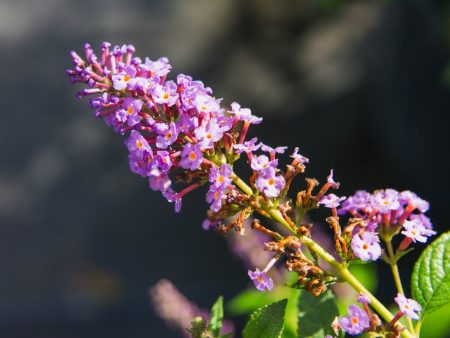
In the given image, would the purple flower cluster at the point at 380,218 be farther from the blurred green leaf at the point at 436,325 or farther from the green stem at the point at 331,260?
the blurred green leaf at the point at 436,325

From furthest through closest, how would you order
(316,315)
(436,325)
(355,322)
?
(436,325), (316,315), (355,322)

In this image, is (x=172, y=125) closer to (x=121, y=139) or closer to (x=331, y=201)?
(x=331, y=201)

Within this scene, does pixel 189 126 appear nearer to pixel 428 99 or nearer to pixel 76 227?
pixel 428 99

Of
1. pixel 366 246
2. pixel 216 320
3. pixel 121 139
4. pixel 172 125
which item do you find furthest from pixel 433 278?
pixel 121 139

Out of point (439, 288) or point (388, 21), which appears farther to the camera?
point (388, 21)

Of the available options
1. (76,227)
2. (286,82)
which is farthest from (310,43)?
(76,227)

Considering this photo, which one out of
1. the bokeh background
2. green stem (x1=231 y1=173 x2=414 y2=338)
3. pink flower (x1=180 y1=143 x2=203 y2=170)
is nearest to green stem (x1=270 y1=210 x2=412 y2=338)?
Result: green stem (x1=231 y1=173 x2=414 y2=338)

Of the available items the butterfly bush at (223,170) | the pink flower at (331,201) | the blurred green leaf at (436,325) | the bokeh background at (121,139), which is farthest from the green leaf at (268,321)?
the bokeh background at (121,139)
